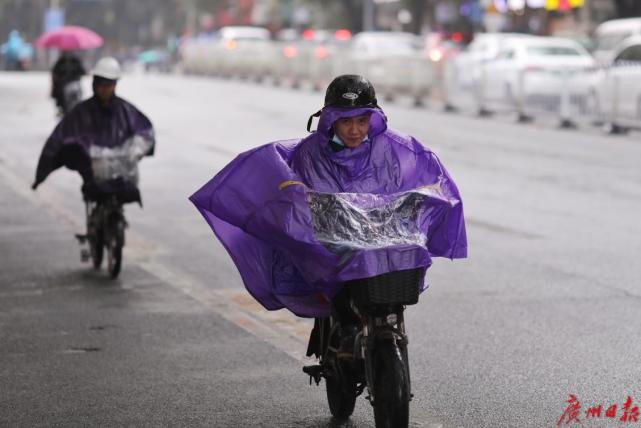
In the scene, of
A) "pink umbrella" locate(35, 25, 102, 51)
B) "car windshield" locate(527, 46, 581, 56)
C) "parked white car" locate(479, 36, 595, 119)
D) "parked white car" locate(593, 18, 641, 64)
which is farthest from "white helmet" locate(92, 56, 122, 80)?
"parked white car" locate(593, 18, 641, 64)

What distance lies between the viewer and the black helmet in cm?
625

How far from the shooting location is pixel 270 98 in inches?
1543

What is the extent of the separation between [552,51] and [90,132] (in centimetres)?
2383

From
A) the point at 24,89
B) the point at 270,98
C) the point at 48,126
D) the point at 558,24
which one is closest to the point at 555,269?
the point at 48,126

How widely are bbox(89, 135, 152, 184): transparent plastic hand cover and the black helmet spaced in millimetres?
5453

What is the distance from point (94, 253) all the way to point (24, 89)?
33.8 metres

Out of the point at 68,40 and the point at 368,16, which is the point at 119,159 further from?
the point at 368,16

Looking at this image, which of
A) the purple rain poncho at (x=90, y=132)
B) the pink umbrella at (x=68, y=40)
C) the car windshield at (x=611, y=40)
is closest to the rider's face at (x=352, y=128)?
the purple rain poncho at (x=90, y=132)

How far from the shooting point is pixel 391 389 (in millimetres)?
5875

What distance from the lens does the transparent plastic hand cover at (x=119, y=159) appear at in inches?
453

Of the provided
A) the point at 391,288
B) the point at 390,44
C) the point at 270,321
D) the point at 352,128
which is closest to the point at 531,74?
the point at 390,44

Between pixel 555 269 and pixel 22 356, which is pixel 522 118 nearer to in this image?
pixel 555 269

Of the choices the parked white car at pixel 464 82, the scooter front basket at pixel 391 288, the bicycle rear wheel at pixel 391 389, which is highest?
the scooter front basket at pixel 391 288

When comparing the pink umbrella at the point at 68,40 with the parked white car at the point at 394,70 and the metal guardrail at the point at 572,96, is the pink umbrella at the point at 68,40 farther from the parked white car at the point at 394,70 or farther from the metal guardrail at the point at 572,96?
the parked white car at the point at 394,70
